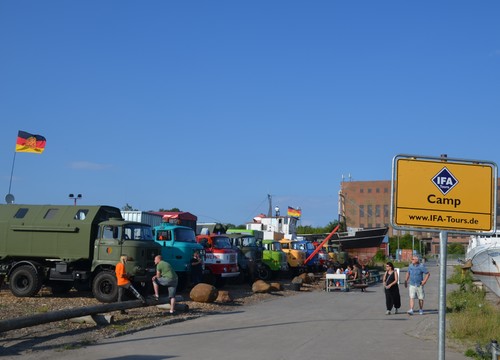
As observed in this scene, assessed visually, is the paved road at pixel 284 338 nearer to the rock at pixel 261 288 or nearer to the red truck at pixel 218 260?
the rock at pixel 261 288

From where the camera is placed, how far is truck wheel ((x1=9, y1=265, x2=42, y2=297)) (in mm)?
19281

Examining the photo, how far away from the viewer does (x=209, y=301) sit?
18984 mm

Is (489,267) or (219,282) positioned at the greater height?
(489,267)

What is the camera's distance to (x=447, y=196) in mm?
5359

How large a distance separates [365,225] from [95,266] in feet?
382

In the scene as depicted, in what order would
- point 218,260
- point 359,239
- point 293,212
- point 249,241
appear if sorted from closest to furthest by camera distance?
point 218,260
point 249,241
point 359,239
point 293,212

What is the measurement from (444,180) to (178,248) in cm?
1858

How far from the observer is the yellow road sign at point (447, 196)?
210 inches

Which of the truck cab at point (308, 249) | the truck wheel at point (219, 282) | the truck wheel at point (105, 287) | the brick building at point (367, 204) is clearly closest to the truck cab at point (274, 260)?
the truck wheel at point (219, 282)

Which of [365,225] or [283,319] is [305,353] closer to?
[283,319]

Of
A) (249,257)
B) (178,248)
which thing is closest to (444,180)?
(178,248)

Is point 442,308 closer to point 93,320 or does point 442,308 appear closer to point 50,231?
point 93,320

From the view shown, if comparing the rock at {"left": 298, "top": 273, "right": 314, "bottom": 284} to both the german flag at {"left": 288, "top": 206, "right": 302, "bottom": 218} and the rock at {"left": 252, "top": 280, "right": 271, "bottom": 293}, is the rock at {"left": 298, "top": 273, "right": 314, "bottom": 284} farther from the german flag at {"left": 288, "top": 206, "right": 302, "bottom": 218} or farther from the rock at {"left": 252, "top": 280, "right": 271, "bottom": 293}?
the german flag at {"left": 288, "top": 206, "right": 302, "bottom": 218}

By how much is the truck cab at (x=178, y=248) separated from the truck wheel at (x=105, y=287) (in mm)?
4129
